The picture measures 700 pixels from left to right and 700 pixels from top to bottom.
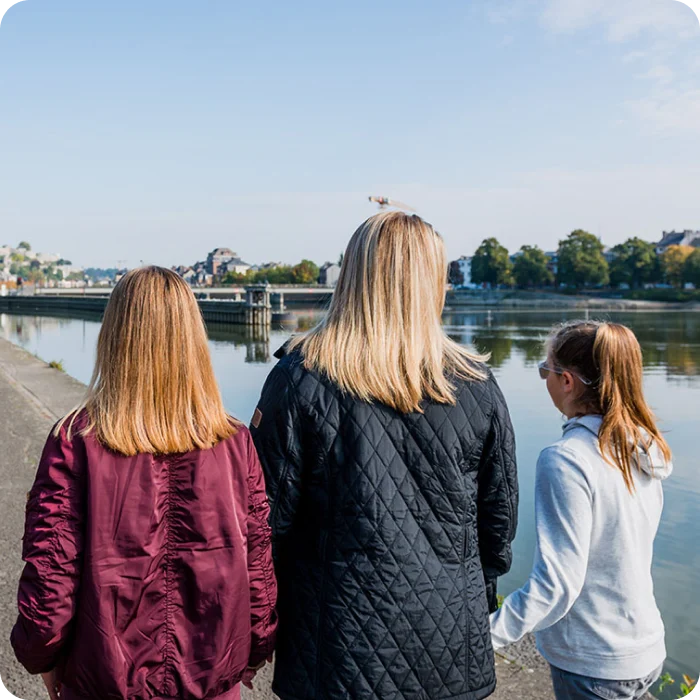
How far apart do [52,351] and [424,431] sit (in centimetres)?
3258

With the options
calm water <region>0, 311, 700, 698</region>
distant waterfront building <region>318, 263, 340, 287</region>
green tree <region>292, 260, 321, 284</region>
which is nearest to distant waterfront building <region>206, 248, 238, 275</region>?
distant waterfront building <region>318, 263, 340, 287</region>

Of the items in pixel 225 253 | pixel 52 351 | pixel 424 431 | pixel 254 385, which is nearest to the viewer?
pixel 424 431

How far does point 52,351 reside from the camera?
31.7 meters

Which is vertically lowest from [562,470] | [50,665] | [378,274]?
[50,665]

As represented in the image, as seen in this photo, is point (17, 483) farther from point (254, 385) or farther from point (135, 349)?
point (254, 385)

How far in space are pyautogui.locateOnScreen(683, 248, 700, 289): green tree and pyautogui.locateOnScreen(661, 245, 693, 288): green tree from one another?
0.69m

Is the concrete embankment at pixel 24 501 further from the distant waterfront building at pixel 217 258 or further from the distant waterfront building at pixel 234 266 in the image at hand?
the distant waterfront building at pixel 217 258

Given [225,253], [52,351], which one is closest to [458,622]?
[52,351]

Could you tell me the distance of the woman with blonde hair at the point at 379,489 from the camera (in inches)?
63.9

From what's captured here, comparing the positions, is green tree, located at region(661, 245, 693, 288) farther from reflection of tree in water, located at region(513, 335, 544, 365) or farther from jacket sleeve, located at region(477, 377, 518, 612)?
jacket sleeve, located at region(477, 377, 518, 612)

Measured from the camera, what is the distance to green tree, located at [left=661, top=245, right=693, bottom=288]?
8012cm

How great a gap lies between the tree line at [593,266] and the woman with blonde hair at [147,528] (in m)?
84.1

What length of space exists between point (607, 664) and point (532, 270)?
95843 millimetres

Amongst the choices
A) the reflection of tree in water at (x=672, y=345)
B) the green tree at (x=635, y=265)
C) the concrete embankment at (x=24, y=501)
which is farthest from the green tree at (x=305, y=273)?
the concrete embankment at (x=24, y=501)
